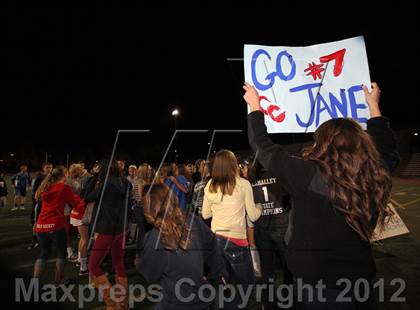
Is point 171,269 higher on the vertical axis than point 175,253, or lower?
lower

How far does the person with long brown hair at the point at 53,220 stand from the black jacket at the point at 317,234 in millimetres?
4319

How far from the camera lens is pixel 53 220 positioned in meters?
5.23

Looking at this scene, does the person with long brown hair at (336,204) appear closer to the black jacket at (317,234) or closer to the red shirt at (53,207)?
the black jacket at (317,234)

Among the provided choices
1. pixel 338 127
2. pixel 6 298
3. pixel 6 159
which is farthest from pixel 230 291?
pixel 6 159

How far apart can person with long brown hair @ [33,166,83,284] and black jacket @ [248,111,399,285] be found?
4319 mm

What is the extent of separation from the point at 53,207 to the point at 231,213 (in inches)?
117

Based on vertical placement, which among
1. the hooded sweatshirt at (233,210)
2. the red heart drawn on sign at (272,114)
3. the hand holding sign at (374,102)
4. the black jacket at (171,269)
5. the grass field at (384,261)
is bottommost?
the grass field at (384,261)

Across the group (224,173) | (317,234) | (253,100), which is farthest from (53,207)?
(317,234)

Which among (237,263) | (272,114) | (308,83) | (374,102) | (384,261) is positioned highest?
(308,83)

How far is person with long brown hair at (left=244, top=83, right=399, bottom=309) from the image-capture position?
1.82 m

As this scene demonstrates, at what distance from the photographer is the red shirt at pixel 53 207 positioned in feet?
17.1

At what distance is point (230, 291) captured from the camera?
3.02 m

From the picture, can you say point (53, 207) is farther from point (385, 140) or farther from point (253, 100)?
point (385, 140)

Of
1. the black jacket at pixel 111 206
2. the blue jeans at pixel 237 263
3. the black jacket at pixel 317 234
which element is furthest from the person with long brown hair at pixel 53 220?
the black jacket at pixel 317 234
